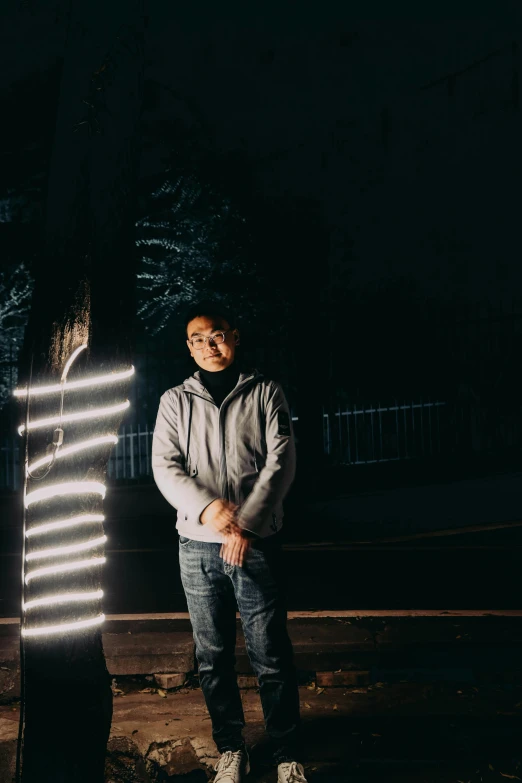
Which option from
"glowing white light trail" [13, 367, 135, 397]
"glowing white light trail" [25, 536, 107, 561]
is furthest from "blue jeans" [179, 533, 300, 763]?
"glowing white light trail" [13, 367, 135, 397]

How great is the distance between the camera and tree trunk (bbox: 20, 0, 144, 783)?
126 inches

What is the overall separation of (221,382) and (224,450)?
317 mm

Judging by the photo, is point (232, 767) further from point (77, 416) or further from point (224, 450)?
point (77, 416)

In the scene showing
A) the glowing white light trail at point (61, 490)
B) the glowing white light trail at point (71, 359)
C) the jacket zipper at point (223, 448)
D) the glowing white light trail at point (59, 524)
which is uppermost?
the glowing white light trail at point (71, 359)

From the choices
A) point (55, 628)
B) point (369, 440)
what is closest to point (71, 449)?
point (55, 628)

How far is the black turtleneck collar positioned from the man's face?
0.02 metres

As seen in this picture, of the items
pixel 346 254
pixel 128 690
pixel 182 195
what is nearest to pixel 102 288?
pixel 128 690

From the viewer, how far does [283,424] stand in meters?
3.35

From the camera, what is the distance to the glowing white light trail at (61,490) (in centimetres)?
316

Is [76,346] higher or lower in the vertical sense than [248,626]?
higher

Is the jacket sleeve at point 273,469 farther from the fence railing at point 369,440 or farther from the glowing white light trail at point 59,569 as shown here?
the fence railing at point 369,440

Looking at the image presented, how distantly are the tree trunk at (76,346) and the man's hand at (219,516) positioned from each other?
20.6 inches

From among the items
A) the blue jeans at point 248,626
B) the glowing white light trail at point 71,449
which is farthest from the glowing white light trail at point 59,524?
the blue jeans at point 248,626

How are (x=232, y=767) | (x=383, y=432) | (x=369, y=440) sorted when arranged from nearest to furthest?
(x=232, y=767) < (x=369, y=440) < (x=383, y=432)
